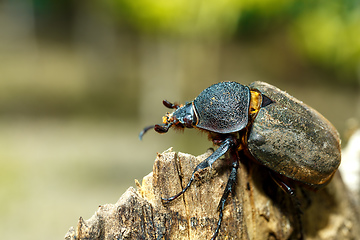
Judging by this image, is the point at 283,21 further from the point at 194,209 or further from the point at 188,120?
the point at 194,209

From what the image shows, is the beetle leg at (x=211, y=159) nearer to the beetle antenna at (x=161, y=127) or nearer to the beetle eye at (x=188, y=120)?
the beetle eye at (x=188, y=120)

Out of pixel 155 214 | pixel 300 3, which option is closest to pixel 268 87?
pixel 155 214

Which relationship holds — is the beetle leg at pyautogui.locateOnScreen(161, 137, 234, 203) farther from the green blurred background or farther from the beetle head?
the green blurred background

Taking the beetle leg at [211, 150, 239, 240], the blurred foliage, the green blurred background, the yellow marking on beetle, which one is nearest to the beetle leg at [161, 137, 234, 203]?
the beetle leg at [211, 150, 239, 240]

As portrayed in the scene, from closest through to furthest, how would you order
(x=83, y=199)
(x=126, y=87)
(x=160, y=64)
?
(x=83, y=199), (x=160, y=64), (x=126, y=87)

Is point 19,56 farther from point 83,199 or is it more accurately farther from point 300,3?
point 300,3

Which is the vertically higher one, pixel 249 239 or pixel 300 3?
pixel 300 3
